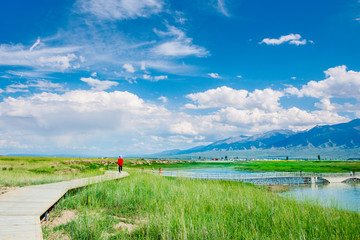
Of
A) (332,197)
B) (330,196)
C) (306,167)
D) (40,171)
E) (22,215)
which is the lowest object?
(306,167)

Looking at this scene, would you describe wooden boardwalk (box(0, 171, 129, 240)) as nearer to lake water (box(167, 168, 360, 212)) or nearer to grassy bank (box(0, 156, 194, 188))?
grassy bank (box(0, 156, 194, 188))

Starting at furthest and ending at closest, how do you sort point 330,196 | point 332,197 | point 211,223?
point 332,197
point 330,196
point 211,223

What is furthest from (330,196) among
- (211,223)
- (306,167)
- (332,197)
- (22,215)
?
(306,167)

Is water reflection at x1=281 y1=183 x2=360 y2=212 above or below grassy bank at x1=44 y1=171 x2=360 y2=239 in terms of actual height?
below

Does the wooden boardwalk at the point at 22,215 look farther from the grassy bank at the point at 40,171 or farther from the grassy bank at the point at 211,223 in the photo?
the grassy bank at the point at 40,171

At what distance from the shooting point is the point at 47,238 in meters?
5.61

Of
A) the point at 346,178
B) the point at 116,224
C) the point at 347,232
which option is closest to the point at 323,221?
the point at 347,232

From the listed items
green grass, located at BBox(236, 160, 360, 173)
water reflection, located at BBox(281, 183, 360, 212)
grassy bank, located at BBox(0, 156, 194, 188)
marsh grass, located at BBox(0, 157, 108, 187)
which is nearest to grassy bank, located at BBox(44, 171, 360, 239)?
water reflection, located at BBox(281, 183, 360, 212)

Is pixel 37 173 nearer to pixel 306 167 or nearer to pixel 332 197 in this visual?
pixel 332 197

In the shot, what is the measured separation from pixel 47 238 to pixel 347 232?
714cm

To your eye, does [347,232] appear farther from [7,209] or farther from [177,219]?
[7,209]

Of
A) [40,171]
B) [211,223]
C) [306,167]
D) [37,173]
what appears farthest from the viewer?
[306,167]

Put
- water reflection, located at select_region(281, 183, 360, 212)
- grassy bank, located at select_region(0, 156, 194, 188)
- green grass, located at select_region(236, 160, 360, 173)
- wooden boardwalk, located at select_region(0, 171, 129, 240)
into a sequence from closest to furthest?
wooden boardwalk, located at select_region(0, 171, 129, 240), water reflection, located at select_region(281, 183, 360, 212), grassy bank, located at select_region(0, 156, 194, 188), green grass, located at select_region(236, 160, 360, 173)

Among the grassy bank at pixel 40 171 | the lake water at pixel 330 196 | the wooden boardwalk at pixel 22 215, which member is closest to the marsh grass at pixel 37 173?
the grassy bank at pixel 40 171
